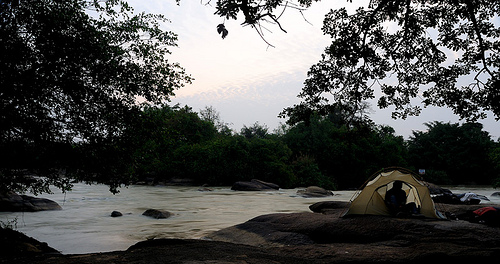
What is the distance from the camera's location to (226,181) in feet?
126

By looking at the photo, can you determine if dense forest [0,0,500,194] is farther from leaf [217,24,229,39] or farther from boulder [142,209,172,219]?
boulder [142,209,172,219]

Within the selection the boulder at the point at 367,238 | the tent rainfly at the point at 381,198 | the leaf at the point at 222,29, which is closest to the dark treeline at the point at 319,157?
the tent rainfly at the point at 381,198

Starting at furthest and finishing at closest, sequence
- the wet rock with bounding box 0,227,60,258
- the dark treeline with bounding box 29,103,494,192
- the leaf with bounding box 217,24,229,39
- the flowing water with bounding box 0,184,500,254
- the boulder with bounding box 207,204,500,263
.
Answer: the dark treeline with bounding box 29,103,494,192, the flowing water with bounding box 0,184,500,254, the wet rock with bounding box 0,227,60,258, the boulder with bounding box 207,204,500,263, the leaf with bounding box 217,24,229,39

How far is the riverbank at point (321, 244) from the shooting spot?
18.8 feet

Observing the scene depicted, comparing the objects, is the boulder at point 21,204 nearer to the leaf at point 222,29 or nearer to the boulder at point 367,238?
the boulder at point 367,238

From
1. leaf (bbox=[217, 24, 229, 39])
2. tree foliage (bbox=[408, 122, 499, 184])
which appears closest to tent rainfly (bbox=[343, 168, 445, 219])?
leaf (bbox=[217, 24, 229, 39])

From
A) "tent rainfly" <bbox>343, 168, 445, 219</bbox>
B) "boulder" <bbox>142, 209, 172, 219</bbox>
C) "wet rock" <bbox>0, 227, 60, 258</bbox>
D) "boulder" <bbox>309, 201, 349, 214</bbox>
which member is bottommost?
"boulder" <bbox>142, 209, 172, 219</bbox>

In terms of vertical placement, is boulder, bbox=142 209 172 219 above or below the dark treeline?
below

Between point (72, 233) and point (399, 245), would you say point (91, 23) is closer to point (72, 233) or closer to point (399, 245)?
point (72, 233)

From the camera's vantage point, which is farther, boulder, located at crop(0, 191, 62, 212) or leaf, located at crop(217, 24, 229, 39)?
boulder, located at crop(0, 191, 62, 212)

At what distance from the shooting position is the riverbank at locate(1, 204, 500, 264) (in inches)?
225

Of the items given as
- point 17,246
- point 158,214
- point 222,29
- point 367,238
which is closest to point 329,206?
point 367,238

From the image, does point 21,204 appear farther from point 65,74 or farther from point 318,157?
point 318,157

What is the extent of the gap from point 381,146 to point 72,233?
1577 inches
